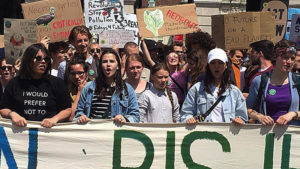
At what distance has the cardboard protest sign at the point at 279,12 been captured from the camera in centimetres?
908

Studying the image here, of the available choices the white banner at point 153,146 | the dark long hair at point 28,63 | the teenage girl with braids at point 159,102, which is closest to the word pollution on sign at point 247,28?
the teenage girl with braids at point 159,102

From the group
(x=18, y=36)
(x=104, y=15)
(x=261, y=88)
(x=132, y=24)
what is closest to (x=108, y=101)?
(x=261, y=88)

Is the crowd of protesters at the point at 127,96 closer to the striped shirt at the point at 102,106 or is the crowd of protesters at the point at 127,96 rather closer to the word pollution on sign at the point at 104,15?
the striped shirt at the point at 102,106

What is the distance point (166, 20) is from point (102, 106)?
2.85 meters

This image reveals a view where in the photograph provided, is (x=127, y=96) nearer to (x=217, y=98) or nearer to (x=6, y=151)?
(x=217, y=98)

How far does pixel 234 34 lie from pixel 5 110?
3316mm

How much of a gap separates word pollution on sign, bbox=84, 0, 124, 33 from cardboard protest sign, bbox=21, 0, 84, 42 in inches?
7.4

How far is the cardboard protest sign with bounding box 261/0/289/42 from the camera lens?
9.08 metres

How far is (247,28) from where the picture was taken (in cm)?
799

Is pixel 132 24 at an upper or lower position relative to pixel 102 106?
upper

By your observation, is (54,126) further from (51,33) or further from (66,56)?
(51,33)

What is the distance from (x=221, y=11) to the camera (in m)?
26.8

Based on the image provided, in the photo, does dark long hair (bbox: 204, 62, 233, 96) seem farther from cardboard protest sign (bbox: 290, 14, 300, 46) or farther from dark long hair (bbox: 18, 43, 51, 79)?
cardboard protest sign (bbox: 290, 14, 300, 46)

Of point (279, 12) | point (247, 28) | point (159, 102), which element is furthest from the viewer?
point (279, 12)
